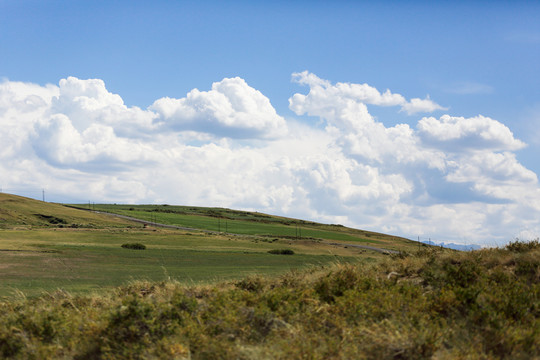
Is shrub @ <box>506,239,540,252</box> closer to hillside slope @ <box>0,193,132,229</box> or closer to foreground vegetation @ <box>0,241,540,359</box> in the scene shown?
foreground vegetation @ <box>0,241,540,359</box>

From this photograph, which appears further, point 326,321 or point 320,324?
point 326,321

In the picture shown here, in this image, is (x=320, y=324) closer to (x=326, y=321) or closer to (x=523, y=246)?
(x=326, y=321)

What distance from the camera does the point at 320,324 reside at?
32.2 ft

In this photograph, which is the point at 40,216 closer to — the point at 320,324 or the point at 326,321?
the point at 326,321

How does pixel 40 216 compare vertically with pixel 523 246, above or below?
below

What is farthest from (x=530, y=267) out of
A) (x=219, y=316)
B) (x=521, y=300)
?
(x=219, y=316)

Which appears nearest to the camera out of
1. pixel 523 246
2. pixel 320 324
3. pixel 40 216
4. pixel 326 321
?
pixel 320 324

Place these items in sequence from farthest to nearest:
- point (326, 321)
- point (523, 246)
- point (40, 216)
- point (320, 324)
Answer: point (40, 216)
point (523, 246)
point (326, 321)
point (320, 324)

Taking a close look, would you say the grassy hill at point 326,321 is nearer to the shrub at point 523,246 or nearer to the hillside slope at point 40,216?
the shrub at point 523,246

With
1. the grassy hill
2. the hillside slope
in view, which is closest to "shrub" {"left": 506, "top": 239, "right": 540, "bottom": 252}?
the grassy hill

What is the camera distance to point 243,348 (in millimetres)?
8477

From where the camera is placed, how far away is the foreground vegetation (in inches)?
335

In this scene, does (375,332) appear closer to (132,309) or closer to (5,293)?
(132,309)

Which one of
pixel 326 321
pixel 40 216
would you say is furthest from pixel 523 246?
pixel 40 216
